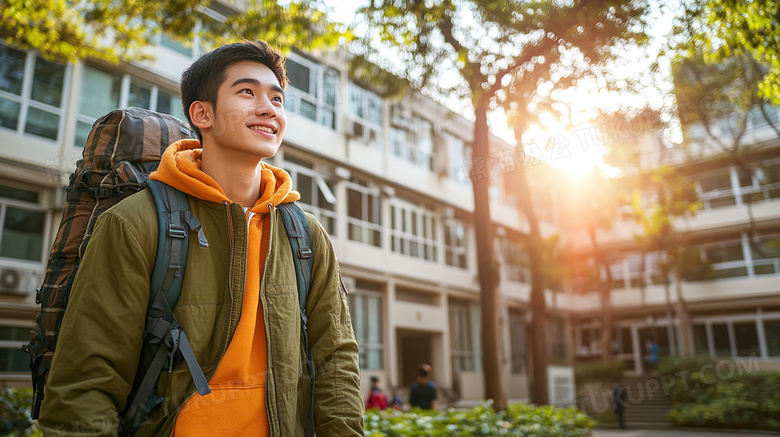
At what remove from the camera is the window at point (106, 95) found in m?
12.5

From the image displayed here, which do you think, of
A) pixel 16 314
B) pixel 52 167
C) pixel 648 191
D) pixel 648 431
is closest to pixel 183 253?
pixel 52 167

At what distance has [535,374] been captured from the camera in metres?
13.9

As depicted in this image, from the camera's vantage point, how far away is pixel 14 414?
6.95m

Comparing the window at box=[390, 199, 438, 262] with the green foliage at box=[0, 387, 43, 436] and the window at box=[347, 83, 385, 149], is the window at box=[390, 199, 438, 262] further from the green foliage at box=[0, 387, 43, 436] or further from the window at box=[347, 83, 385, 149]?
the green foliage at box=[0, 387, 43, 436]

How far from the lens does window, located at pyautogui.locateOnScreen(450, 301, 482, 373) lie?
22125 millimetres

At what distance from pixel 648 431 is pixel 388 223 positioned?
10774 mm

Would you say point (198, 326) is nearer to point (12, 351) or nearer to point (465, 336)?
point (12, 351)

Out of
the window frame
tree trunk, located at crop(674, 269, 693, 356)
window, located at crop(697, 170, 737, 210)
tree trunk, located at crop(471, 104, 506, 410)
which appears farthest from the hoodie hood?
window, located at crop(697, 170, 737, 210)

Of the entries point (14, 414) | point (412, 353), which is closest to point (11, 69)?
point (14, 414)

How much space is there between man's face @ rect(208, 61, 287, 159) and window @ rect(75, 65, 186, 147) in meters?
11.5

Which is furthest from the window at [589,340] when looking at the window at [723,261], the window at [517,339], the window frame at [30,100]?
the window frame at [30,100]

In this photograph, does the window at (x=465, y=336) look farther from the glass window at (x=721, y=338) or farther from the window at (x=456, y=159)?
the glass window at (x=721, y=338)

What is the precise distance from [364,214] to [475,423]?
1245 centimetres

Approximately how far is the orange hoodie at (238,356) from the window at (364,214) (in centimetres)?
1621
